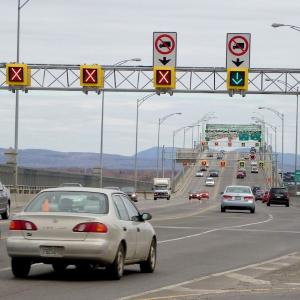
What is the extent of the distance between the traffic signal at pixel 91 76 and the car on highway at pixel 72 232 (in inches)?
1272

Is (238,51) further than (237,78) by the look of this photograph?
No

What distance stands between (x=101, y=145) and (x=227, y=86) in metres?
34.7

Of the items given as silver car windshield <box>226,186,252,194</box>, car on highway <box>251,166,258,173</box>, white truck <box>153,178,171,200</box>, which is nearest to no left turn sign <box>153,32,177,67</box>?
silver car windshield <box>226,186,252,194</box>

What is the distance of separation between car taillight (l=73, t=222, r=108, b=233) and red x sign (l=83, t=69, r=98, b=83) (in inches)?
1309

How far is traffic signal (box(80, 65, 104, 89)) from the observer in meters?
47.9

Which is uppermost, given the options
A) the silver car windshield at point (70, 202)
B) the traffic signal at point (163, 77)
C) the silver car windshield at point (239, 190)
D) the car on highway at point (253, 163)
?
the traffic signal at point (163, 77)

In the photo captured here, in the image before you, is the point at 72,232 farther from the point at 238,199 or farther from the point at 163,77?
the point at 238,199

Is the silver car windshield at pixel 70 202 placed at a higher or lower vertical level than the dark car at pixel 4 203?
higher

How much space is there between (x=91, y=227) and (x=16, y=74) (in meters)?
34.1

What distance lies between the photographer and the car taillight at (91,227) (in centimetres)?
1490

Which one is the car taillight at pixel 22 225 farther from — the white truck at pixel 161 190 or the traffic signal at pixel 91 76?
the white truck at pixel 161 190

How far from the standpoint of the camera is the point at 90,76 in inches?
1891

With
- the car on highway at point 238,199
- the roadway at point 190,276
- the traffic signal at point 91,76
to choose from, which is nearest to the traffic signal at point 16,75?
the traffic signal at point 91,76

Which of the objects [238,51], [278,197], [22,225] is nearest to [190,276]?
[22,225]
